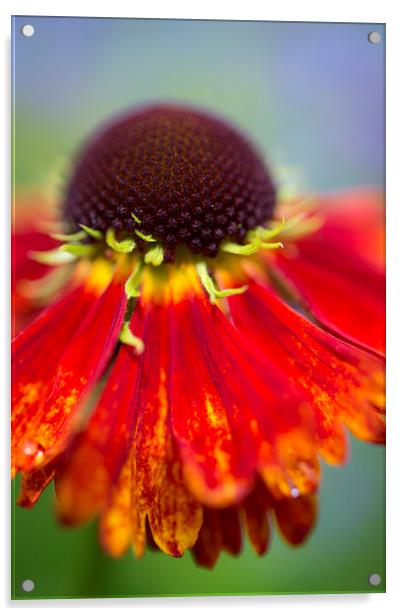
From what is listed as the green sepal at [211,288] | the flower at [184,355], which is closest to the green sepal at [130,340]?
the flower at [184,355]

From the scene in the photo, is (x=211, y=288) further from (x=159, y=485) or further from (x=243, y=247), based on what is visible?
(x=159, y=485)

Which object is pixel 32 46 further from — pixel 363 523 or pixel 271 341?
pixel 363 523

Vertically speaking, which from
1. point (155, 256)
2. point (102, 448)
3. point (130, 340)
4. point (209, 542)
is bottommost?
point (209, 542)

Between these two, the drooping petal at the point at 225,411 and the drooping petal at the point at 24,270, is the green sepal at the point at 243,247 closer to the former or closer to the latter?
the drooping petal at the point at 225,411

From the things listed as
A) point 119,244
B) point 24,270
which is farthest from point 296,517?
point 24,270

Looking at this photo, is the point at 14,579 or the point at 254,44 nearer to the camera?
the point at 14,579

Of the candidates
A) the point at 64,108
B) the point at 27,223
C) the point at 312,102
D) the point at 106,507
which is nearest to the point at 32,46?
the point at 64,108
